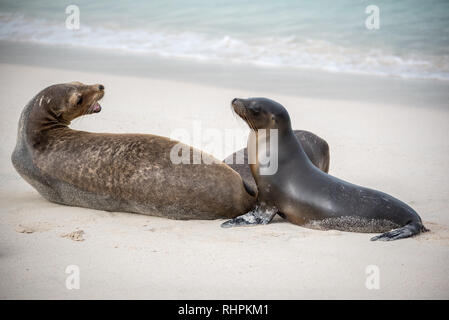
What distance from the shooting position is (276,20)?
18.4 meters

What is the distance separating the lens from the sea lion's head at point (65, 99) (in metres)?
5.50

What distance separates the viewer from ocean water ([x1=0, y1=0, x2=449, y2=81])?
1437 cm

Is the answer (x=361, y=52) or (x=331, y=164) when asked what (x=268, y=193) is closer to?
(x=331, y=164)

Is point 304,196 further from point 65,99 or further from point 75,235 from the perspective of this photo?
point 65,99

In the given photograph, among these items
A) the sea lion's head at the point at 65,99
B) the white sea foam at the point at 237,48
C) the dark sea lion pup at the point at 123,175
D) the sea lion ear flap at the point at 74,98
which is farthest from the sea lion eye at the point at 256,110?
the white sea foam at the point at 237,48

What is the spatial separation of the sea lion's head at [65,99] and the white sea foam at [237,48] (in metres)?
8.87

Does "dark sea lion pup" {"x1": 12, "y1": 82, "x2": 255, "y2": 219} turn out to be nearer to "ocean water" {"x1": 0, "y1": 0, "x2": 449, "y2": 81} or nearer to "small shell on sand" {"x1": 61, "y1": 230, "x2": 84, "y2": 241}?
"small shell on sand" {"x1": 61, "y1": 230, "x2": 84, "y2": 241}

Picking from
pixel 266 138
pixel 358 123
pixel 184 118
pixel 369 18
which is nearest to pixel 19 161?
pixel 266 138

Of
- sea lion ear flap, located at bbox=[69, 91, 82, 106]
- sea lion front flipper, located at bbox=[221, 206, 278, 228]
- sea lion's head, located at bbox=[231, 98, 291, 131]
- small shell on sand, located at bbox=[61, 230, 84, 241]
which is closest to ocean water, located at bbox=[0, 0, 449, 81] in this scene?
sea lion's head, located at bbox=[231, 98, 291, 131]

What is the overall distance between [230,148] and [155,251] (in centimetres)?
366

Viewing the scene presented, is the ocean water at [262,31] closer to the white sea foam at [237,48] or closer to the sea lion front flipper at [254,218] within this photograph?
the white sea foam at [237,48]

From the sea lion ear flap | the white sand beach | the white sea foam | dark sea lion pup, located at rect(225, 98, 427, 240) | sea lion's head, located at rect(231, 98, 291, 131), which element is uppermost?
the white sea foam

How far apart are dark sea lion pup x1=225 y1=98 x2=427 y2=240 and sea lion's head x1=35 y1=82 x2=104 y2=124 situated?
1.48 m

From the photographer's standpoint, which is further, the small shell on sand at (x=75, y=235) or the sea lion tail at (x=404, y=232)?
the sea lion tail at (x=404, y=232)
